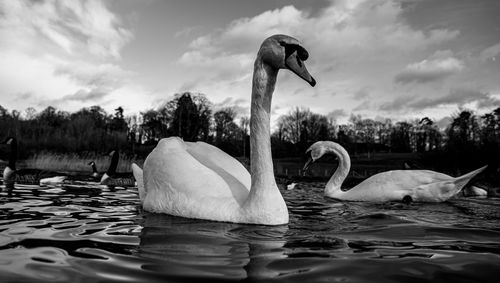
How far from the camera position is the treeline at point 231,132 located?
25.5 m

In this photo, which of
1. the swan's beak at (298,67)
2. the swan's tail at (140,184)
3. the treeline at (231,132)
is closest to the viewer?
the swan's beak at (298,67)

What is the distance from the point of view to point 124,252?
2.44m

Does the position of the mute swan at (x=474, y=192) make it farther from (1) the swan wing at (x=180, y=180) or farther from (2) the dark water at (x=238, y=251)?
(1) the swan wing at (x=180, y=180)

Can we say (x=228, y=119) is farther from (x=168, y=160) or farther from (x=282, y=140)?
(x=168, y=160)

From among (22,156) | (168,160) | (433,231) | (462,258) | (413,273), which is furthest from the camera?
(22,156)

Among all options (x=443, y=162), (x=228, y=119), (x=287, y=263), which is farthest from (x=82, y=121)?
(x=287, y=263)

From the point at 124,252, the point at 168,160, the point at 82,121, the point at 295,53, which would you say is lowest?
the point at 124,252

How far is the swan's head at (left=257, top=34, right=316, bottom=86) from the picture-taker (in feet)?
11.6

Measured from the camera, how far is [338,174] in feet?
28.7

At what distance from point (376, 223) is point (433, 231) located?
2.13 ft

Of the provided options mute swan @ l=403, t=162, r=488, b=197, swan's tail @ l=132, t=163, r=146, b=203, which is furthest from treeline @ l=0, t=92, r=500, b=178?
swan's tail @ l=132, t=163, r=146, b=203

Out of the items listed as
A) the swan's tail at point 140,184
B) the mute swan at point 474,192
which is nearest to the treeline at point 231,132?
the mute swan at point 474,192

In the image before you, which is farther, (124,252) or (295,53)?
(295,53)

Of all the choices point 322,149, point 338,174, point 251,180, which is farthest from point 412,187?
point 251,180
